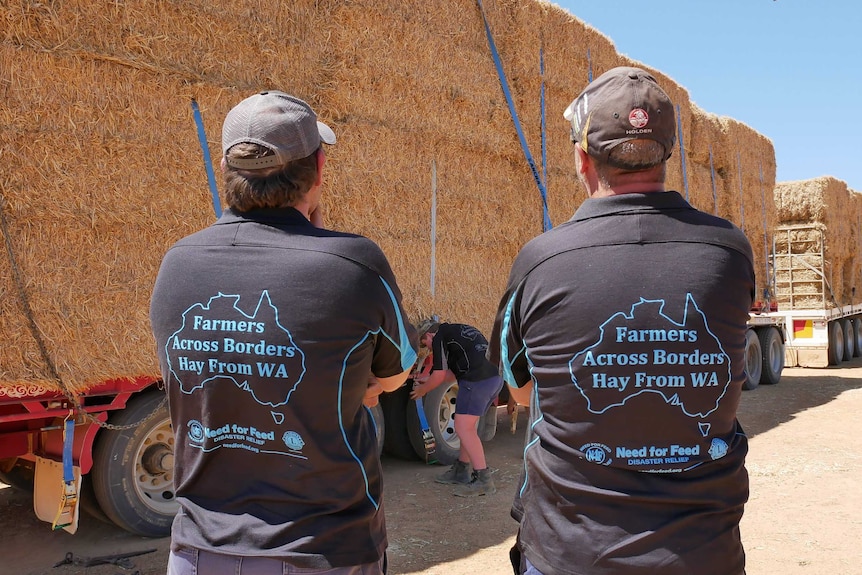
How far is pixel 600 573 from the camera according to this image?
5.58ft

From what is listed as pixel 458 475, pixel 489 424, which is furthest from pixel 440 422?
pixel 458 475

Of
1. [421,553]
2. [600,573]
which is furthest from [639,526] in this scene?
[421,553]

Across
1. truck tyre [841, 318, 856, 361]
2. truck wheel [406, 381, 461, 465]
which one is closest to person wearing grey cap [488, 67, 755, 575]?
truck wheel [406, 381, 461, 465]

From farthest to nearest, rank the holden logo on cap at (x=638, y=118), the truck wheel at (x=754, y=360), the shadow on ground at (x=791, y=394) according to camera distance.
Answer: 1. the truck wheel at (x=754, y=360)
2. the shadow on ground at (x=791, y=394)
3. the holden logo on cap at (x=638, y=118)

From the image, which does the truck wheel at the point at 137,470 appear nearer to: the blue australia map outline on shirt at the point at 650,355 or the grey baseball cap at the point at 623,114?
the blue australia map outline on shirt at the point at 650,355

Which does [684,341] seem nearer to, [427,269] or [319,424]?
[319,424]

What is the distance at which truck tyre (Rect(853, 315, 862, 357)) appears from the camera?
19531 mm

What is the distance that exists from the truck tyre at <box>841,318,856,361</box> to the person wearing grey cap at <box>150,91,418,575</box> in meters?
19.8

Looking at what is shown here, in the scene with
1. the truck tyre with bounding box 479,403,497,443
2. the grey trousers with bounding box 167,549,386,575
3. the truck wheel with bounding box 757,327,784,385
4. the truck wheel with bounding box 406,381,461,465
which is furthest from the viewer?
the truck wheel with bounding box 757,327,784,385

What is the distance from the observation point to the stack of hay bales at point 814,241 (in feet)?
56.9

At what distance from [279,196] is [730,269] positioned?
114 centimetres

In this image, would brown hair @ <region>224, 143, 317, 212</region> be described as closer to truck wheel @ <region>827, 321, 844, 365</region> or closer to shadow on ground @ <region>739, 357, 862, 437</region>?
shadow on ground @ <region>739, 357, 862, 437</region>

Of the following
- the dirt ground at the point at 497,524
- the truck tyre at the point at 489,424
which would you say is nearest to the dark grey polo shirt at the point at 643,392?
the dirt ground at the point at 497,524

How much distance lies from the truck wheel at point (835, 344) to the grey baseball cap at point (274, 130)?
60.0ft
